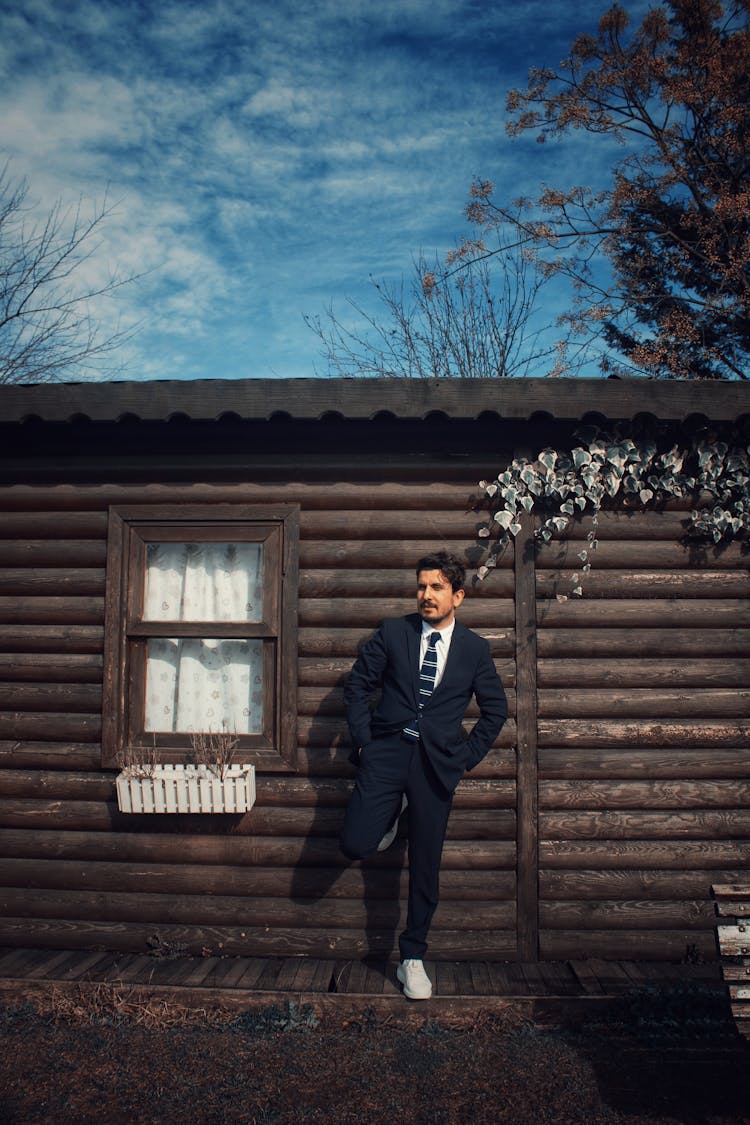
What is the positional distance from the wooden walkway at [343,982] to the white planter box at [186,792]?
0.91m

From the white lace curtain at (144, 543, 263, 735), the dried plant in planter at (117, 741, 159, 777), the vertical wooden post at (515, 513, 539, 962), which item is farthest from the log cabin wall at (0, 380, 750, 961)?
the white lace curtain at (144, 543, 263, 735)

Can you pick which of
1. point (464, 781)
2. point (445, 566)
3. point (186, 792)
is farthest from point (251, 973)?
point (445, 566)

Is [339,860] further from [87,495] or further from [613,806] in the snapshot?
[87,495]

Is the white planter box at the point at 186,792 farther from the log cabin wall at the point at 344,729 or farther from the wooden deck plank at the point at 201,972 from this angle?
the wooden deck plank at the point at 201,972

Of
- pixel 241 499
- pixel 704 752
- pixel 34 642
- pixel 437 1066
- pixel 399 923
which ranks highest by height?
pixel 241 499

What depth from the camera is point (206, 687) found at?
16.6ft

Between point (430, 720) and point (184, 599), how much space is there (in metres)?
1.83

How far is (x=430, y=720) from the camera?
4.36 meters


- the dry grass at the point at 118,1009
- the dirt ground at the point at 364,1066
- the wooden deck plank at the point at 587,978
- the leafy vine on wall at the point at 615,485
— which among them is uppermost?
the leafy vine on wall at the point at 615,485

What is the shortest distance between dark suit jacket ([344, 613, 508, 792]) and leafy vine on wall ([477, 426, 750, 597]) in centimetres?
73

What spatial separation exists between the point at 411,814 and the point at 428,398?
2.35 m

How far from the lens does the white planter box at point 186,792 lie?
464 centimetres

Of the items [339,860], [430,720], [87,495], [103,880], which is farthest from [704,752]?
[87,495]

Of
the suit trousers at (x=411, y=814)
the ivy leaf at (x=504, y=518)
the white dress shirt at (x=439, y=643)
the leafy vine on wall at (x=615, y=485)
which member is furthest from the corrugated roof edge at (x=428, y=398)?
the suit trousers at (x=411, y=814)
